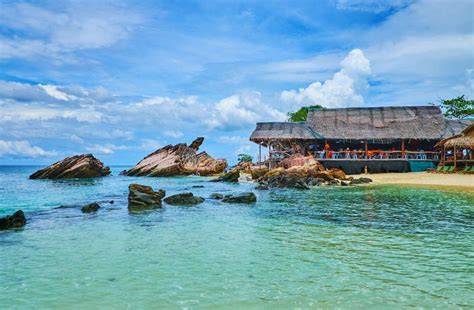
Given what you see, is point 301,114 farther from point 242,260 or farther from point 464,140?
point 242,260

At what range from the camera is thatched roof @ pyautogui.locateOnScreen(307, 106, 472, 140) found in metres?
40.9

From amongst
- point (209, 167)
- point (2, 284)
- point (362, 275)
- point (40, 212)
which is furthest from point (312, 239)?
point (209, 167)

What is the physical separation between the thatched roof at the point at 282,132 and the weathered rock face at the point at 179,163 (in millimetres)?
11649

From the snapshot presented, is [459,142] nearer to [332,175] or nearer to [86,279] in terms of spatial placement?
[332,175]

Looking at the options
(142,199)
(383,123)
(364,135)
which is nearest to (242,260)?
(142,199)

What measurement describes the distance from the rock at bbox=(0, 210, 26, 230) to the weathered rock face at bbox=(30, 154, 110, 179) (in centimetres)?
3389

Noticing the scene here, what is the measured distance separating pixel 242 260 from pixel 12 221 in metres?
9.24

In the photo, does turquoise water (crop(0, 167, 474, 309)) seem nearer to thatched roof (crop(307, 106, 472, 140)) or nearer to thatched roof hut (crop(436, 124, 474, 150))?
thatched roof hut (crop(436, 124, 474, 150))

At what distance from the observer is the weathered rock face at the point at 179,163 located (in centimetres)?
5019

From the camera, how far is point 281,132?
42469mm

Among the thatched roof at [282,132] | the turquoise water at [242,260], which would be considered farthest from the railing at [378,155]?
the turquoise water at [242,260]

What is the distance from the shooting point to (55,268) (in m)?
8.45

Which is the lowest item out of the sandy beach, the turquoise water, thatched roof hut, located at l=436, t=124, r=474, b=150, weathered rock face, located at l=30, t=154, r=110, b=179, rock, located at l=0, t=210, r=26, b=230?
the turquoise water

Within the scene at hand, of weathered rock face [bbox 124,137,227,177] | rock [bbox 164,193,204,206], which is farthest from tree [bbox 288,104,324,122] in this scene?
rock [bbox 164,193,204,206]
